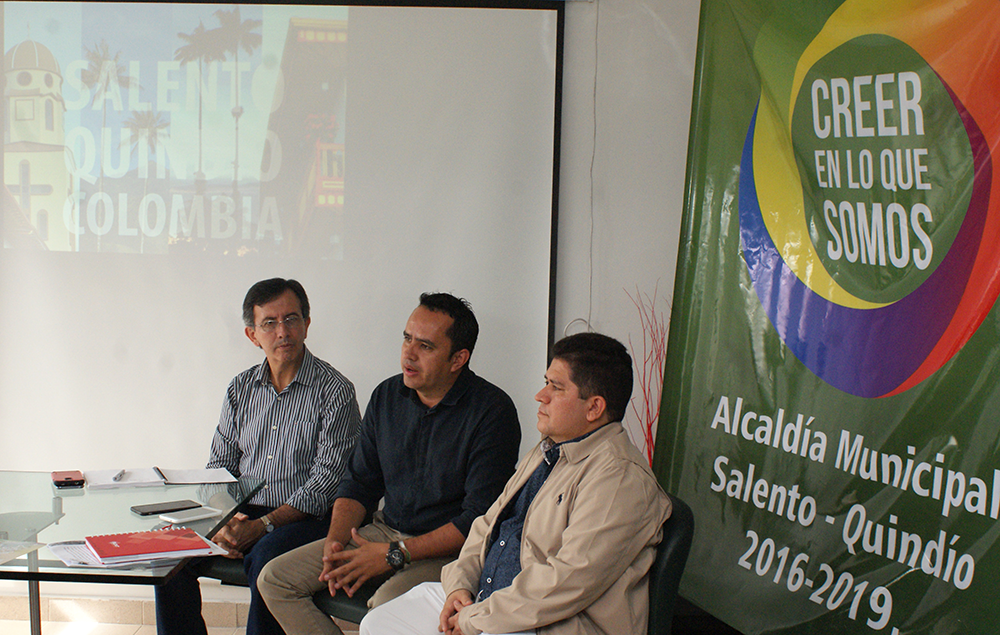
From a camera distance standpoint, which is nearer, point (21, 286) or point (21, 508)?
point (21, 508)

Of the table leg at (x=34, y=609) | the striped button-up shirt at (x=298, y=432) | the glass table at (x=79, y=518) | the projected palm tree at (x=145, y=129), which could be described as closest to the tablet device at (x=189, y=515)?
the glass table at (x=79, y=518)

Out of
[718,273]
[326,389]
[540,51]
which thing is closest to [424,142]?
[540,51]

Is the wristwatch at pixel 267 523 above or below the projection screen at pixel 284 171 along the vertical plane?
below

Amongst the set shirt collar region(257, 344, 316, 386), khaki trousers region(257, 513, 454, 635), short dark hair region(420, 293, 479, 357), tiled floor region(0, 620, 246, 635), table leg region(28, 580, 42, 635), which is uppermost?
short dark hair region(420, 293, 479, 357)

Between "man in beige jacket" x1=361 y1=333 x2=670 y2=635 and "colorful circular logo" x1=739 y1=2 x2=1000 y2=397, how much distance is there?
68 centimetres

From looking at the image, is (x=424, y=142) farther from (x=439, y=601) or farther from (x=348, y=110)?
(x=439, y=601)

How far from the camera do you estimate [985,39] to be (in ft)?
6.22

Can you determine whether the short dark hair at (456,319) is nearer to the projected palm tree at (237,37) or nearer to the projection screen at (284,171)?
the projection screen at (284,171)

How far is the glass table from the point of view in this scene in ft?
5.57

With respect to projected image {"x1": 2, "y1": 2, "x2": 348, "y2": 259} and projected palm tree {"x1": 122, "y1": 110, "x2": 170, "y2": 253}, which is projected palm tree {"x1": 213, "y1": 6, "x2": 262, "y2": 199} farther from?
projected palm tree {"x1": 122, "y1": 110, "x2": 170, "y2": 253}

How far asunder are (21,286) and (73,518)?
5.22 feet

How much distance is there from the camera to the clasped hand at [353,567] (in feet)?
7.32

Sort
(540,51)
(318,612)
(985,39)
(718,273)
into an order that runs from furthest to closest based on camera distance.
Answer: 1. (540,51)
2. (718,273)
3. (318,612)
4. (985,39)

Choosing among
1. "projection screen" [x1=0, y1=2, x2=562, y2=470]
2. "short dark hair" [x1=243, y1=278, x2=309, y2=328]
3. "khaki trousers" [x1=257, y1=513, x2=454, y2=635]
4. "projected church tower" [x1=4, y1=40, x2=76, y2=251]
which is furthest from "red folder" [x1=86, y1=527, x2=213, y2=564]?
"projected church tower" [x1=4, y1=40, x2=76, y2=251]
